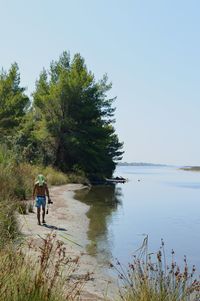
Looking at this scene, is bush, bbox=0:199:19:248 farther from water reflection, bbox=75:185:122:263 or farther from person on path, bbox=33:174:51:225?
person on path, bbox=33:174:51:225

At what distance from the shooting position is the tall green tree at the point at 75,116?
4425cm

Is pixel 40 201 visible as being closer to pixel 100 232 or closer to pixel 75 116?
pixel 100 232

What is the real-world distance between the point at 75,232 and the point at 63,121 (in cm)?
3011

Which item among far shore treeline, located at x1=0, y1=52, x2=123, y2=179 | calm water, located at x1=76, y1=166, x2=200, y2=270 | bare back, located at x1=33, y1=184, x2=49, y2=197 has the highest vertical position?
far shore treeline, located at x1=0, y1=52, x2=123, y2=179

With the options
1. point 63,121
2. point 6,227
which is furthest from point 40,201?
point 63,121

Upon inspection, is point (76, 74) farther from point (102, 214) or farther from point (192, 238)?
point (192, 238)

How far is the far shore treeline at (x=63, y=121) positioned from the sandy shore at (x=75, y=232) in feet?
67.4

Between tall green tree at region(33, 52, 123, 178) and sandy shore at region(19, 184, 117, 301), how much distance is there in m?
20.4

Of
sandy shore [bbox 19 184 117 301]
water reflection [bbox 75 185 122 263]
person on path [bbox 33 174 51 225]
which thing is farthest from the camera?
person on path [bbox 33 174 51 225]

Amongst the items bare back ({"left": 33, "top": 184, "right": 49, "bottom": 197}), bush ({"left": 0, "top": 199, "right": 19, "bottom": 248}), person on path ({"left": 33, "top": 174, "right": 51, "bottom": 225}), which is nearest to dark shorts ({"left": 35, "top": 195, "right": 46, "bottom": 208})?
person on path ({"left": 33, "top": 174, "right": 51, "bottom": 225})

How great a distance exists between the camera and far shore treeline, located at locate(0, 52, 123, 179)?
145 ft

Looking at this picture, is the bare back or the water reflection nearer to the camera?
the water reflection

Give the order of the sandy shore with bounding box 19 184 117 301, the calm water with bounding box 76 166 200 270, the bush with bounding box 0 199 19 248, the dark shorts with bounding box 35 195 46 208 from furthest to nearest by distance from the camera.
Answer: the dark shorts with bounding box 35 195 46 208
the calm water with bounding box 76 166 200 270
the sandy shore with bounding box 19 184 117 301
the bush with bounding box 0 199 19 248

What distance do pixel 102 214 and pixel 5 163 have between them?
5.17m
